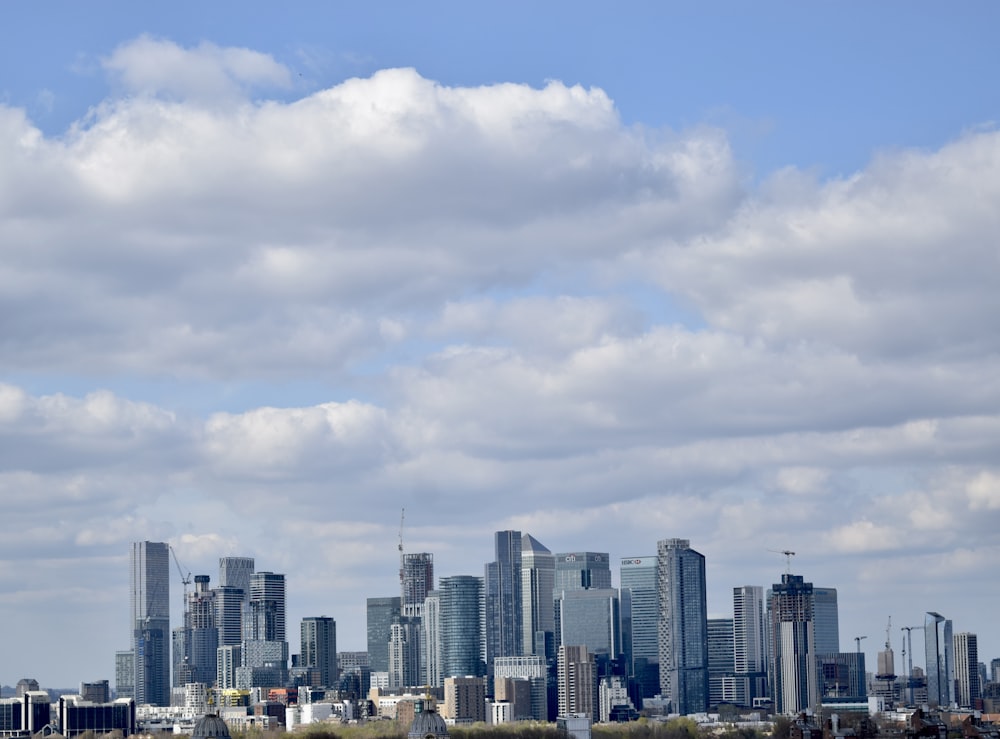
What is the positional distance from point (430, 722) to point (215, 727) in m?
22.6

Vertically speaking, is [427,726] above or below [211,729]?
above

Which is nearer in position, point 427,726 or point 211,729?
point 427,726

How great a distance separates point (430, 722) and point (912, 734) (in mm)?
43700

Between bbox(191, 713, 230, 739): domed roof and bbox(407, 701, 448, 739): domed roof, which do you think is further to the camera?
bbox(191, 713, 230, 739): domed roof

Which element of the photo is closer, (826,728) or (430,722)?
(430,722)

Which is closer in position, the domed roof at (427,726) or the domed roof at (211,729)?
the domed roof at (427,726)

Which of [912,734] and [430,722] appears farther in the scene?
[912,734]

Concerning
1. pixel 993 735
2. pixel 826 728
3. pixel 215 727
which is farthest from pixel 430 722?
pixel 993 735

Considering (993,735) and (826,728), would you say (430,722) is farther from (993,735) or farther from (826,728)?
(993,735)

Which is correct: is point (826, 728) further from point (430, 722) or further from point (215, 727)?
point (215, 727)

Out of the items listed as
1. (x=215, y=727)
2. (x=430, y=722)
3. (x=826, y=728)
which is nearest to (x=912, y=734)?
(x=826, y=728)

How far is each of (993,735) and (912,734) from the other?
42.1 feet

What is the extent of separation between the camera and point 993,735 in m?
196

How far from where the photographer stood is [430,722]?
174 meters
